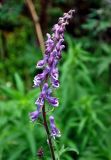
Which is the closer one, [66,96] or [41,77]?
[41,77]

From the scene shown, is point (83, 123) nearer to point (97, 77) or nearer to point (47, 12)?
point (97, 77)

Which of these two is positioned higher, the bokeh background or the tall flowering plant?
the bokeh background

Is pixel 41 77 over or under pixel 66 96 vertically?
under

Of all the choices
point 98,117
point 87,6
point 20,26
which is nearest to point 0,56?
point 20,26

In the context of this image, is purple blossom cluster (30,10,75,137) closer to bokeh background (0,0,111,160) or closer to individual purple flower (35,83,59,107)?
individual purple flower (35,83,59,107)

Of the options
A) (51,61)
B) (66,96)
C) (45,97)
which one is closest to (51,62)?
(51,61)

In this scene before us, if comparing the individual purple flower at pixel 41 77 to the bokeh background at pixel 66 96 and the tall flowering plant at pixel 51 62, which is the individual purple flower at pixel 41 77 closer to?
the tall flowering plant at pixel 51 62

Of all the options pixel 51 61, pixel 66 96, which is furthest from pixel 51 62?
pixel 66 96

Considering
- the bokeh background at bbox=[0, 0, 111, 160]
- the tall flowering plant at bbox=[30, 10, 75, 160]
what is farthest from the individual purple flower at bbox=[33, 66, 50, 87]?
the bokeh background at bbox=[0, 0, 111, 160]

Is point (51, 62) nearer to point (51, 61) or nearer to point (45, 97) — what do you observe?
point (51, 61)
